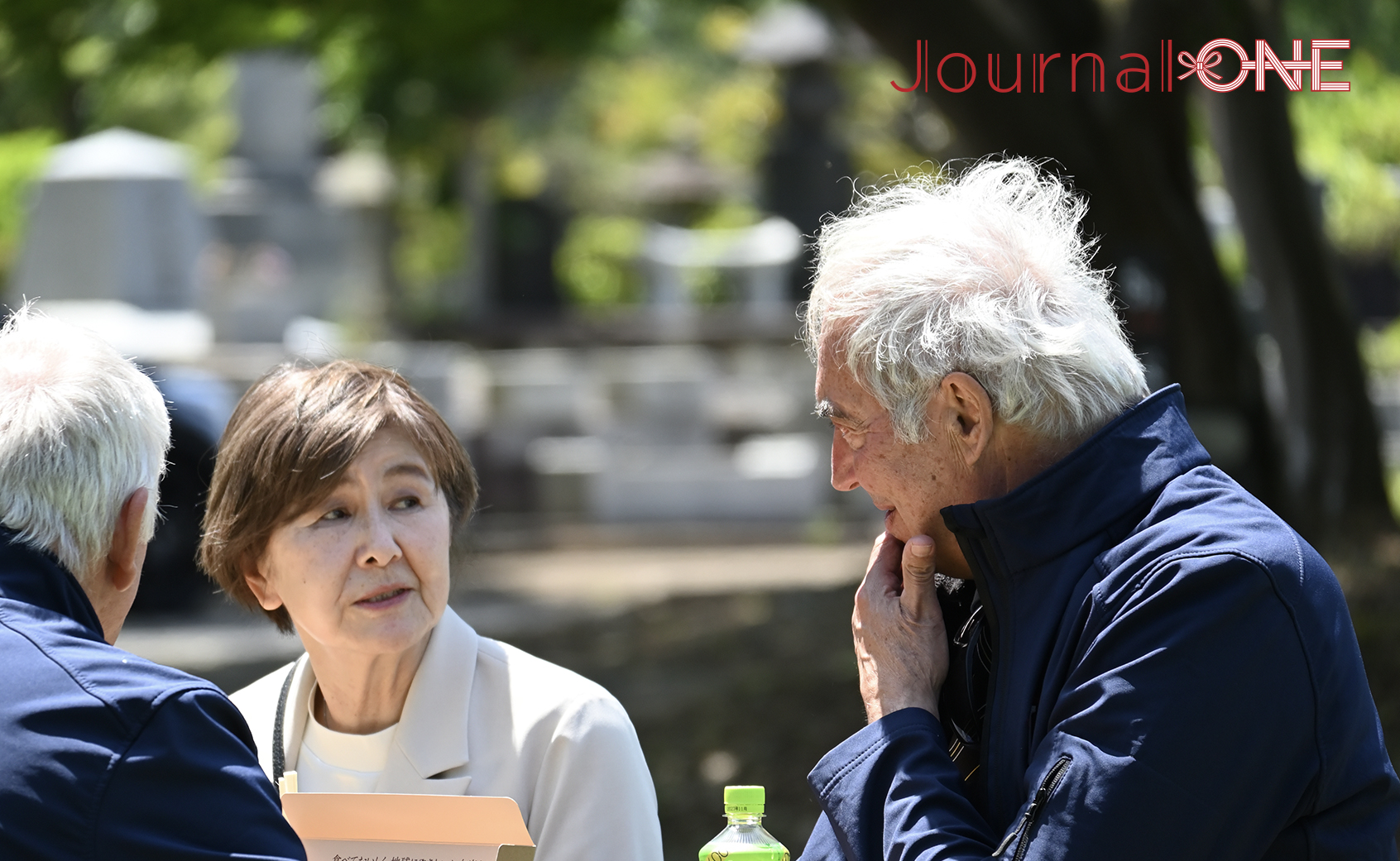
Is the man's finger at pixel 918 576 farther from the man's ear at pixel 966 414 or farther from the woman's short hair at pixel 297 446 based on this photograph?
the woman's short hair at pixel 297 446

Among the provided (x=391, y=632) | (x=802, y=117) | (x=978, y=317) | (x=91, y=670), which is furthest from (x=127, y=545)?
(x=802, y=117)

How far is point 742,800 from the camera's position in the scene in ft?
7.23

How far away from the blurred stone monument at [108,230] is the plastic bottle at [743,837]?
37.6 feet

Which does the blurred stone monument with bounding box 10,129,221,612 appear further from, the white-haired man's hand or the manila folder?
the white-haired man's hand

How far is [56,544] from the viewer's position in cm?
197

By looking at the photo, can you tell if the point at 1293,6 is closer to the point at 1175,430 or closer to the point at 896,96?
the point at 1175,430

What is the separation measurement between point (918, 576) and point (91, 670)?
112 cm

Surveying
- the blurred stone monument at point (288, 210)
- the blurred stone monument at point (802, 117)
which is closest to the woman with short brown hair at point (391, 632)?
the blurred stone monument at point (288, 210)

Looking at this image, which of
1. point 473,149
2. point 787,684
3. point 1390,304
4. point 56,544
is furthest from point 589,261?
point 56,544

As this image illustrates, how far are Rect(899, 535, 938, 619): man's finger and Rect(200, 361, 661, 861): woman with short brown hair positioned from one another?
546mm

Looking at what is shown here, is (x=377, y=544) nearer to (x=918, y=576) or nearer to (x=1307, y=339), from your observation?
(x=918, y=576)

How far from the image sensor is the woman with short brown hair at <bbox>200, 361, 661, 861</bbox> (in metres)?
2.35

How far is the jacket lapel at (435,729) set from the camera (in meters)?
2.40

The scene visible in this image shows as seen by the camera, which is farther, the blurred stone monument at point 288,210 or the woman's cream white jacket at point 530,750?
the blurred stone monument at point 288,210
